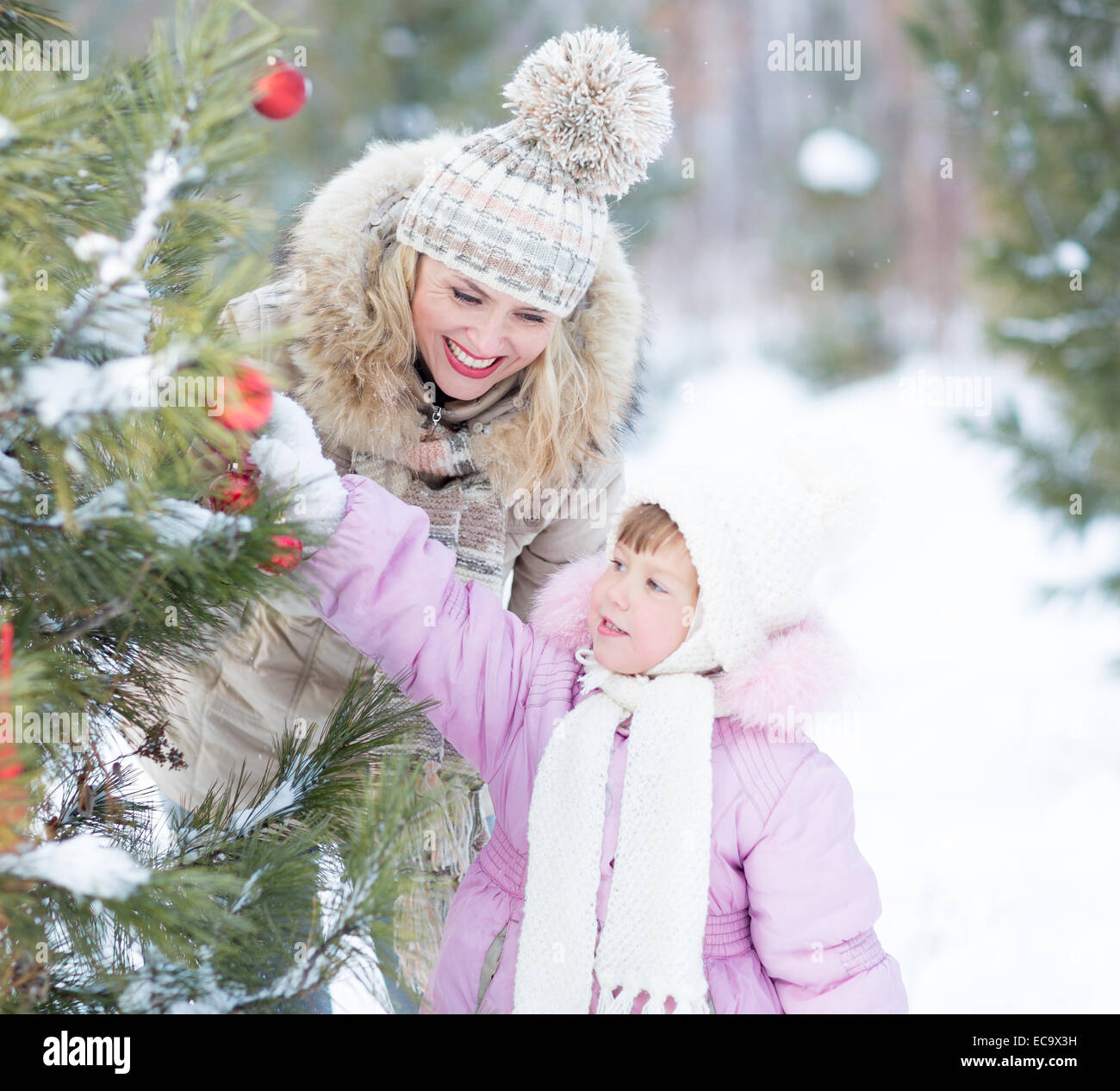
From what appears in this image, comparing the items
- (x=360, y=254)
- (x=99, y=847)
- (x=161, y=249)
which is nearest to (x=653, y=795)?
(x=99, y=847)

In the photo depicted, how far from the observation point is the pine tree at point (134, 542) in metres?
0.65

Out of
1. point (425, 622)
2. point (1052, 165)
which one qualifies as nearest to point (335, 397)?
point (425, 622)

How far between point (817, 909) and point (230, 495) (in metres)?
0.76

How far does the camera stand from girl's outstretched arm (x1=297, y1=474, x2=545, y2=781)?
115cm

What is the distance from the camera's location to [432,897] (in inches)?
58.1

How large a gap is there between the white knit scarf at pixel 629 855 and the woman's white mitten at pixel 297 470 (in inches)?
15.9

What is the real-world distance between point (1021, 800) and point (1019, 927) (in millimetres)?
682

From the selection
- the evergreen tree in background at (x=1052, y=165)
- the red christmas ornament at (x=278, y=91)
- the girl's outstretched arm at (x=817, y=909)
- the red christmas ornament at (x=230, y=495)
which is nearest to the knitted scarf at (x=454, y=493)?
the girl's outstretched arm at (x=817, y=909)

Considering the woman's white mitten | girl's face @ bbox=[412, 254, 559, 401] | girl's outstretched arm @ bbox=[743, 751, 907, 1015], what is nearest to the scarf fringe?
girl's outstretched arm @ bbox=[743, 751, 907, 1015]

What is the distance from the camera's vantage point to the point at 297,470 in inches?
34.9

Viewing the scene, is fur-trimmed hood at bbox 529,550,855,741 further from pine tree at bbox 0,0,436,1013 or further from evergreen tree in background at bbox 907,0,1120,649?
evergreen tree in background at bbox 907,0,1120,649

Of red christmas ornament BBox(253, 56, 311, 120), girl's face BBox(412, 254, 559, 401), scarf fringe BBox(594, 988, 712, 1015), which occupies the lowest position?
scarf fringe BBox(594, 988, 712, 1015)

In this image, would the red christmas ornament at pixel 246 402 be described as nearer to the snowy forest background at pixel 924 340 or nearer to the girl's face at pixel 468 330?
the snowy forest background at pixel 924 340
